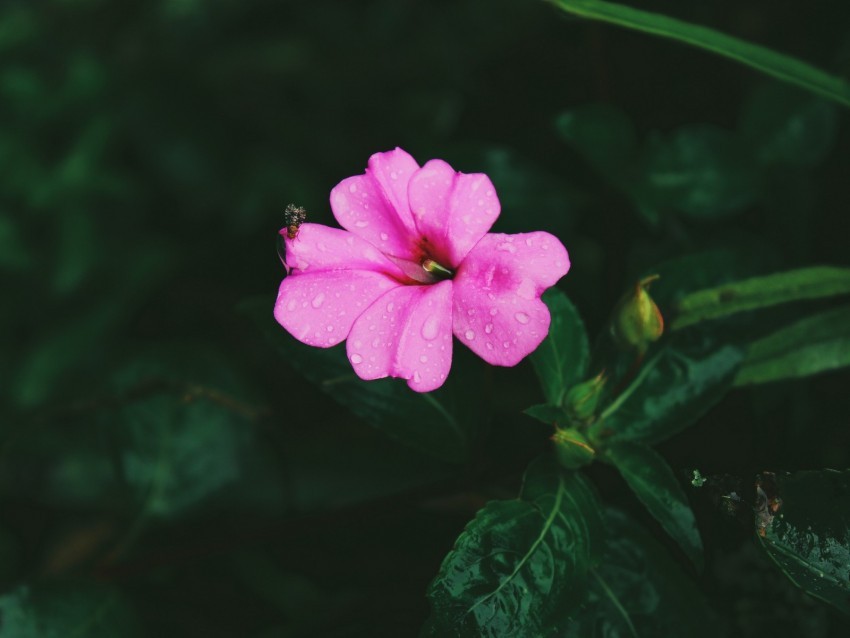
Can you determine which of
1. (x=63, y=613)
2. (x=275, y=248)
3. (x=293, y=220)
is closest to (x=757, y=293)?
(x=293, y=220)

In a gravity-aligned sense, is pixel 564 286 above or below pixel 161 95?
below

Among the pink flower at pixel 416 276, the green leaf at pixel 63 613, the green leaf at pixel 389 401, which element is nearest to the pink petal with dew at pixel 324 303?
the pink flower at pixel 416 276

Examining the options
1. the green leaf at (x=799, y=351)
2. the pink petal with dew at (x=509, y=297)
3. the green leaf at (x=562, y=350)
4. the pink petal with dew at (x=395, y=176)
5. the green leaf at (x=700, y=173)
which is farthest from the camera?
the green leaf at (x=700, y=173)

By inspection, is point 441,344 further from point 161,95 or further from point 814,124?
point 161,95

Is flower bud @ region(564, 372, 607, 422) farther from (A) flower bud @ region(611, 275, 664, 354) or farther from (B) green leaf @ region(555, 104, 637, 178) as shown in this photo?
(B) green leaf @ region(555, 104, 637, 178)

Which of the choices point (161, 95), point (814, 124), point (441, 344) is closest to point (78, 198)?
point (161, 95)

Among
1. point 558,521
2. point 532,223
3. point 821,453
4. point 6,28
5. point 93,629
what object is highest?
point 6,28

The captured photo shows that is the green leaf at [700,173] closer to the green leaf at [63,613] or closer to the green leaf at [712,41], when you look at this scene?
the green leaf at [712,41]
